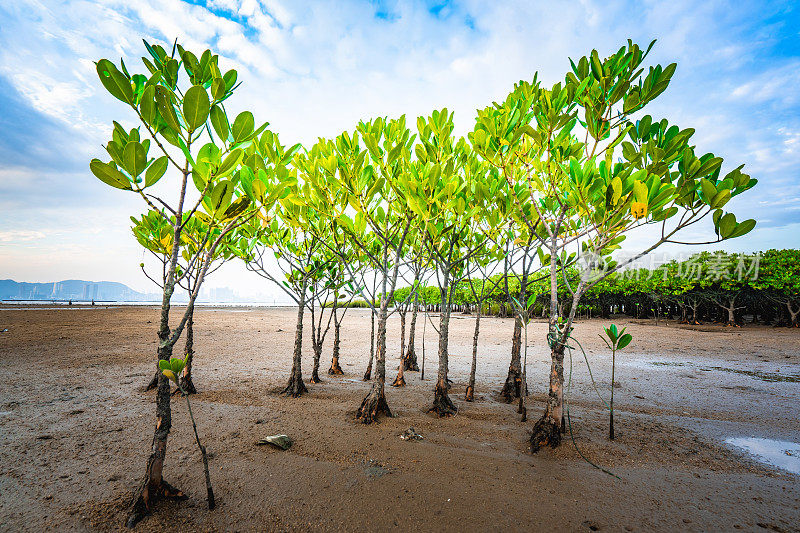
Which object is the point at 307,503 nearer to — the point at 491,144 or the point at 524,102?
the point at 491,144

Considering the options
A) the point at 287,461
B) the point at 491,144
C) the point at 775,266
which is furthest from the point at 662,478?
the point at 775,266

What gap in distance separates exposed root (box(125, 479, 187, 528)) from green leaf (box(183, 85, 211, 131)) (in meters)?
2.63

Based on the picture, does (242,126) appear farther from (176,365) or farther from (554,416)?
(554,416)

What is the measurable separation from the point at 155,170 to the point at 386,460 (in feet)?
11.0

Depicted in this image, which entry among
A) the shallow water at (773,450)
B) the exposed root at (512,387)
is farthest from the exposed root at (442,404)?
the shallow water at (773,450)

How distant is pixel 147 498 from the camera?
2242mm

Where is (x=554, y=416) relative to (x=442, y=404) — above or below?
above

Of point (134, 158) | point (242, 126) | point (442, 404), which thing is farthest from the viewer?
point (442, 404)

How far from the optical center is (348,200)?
4016 millimetres

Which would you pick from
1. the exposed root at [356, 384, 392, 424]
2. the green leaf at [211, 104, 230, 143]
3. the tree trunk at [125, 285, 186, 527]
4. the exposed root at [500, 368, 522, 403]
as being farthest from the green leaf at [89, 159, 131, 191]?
the exposed root at [500, 368, 522, 403]

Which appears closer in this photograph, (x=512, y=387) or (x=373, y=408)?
(x=373, y=408)

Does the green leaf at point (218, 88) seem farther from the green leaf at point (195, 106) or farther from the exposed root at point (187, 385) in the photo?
the exposed root at point (187, 385)

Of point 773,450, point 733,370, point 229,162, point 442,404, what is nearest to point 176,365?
point 229,162

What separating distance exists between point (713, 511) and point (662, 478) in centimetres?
50
